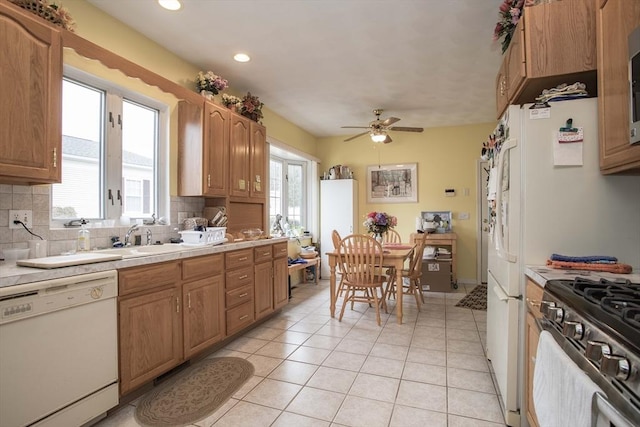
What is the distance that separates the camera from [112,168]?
2.61m

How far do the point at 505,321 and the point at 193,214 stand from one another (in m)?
2.81

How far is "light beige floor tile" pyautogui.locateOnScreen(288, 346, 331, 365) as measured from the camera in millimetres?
2670

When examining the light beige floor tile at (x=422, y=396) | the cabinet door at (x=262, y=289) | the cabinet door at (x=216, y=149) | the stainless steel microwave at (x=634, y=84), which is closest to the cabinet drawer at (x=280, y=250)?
the cabinet door at (x=262, y=289)

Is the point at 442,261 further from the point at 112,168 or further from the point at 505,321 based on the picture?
the point at 112,168

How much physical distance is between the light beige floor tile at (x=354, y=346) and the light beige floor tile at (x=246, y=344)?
0.70 m

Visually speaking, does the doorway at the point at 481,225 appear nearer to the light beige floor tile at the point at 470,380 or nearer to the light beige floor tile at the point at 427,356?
the light beige floor tile at the point at 427,356

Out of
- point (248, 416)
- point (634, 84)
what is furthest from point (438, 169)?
point (248, 416)

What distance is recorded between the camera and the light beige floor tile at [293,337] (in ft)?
10.1

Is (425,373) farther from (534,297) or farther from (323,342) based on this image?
(534,297)

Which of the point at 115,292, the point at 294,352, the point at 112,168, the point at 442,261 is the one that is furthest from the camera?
the point at 442,261

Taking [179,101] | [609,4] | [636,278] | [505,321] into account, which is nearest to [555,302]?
[636,278]

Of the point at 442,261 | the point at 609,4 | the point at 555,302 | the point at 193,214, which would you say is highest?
the point at 609,4

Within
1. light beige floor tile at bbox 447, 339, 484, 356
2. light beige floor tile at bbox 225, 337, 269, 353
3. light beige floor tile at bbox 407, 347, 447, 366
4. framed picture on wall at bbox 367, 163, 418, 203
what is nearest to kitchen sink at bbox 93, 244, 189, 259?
light beige floor tile at bbox 225, 337, 269, 353

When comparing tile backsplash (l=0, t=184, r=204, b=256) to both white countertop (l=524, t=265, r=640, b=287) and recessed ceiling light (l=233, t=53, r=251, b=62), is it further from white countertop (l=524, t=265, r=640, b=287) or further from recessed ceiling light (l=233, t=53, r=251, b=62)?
white countertop (l=524, t=265, r=640, b=287)
